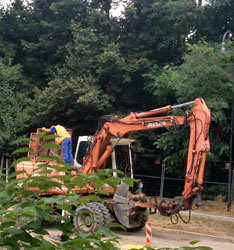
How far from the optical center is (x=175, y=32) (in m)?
25.2

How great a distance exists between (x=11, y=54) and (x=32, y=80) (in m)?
2.13

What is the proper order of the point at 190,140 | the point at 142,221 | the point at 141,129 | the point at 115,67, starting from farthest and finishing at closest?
the point at 115,67
the point at 142,221
the point at 141,129
the point at 190,140

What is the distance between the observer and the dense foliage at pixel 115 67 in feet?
74.1

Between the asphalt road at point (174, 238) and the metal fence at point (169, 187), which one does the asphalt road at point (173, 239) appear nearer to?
the asphalt road at point (174, 238)

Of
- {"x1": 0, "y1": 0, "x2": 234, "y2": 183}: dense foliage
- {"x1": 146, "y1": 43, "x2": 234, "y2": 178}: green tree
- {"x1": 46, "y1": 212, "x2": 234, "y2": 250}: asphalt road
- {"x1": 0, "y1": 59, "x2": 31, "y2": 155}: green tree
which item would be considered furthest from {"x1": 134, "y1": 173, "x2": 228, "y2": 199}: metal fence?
{"x1": 46, "y1": 212, "x2": 234, "y2": 250}: asphalt road

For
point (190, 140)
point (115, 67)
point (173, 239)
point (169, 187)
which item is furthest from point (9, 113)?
point (190, 140)

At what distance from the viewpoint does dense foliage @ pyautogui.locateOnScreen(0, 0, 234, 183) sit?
890 inches

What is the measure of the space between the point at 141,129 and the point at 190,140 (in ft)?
5.10

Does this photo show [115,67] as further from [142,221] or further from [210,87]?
[142,221]

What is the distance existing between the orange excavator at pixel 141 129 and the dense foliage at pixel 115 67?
776cm

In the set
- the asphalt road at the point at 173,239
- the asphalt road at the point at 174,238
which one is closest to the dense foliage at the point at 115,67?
the asphalt road at the point at 174,238

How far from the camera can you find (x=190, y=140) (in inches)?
455

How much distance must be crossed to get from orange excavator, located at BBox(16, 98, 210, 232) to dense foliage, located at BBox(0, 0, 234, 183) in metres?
7.76

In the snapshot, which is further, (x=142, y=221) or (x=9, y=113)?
(x=9, y=113)
